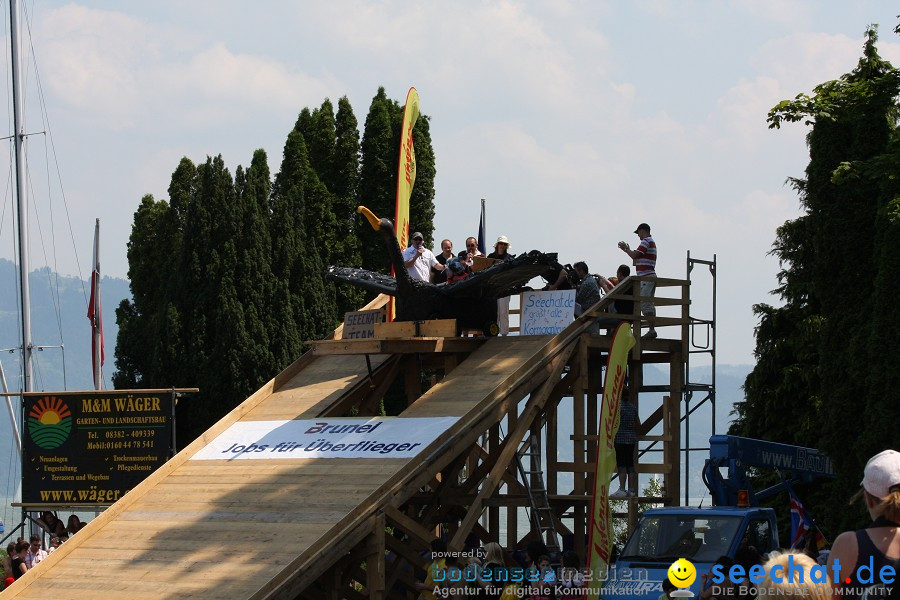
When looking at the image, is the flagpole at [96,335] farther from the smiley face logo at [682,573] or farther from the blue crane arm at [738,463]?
the smiley face logo at [682,573]

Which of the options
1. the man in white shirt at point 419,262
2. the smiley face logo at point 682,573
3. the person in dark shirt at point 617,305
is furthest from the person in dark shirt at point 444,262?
the smiley face logo at point 682,573

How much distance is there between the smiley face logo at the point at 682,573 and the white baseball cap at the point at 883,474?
718cm

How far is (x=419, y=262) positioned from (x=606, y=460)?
6366mm

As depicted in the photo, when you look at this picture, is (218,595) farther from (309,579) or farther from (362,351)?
(362,351)

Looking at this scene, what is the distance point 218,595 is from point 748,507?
19.7 ft

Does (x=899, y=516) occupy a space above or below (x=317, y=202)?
below

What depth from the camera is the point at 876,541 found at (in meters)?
5.96

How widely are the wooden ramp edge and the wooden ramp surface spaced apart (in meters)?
0.02

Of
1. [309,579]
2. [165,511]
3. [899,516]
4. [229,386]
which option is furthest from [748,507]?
[229,386]

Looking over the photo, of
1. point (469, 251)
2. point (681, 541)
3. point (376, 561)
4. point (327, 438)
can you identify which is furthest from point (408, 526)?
point (469, 251)

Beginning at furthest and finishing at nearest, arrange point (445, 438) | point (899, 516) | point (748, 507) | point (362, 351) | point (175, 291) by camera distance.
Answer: point (175, 291)
point (362, 351)
point (445, 438)
point (748, 507)
point (899, 516)

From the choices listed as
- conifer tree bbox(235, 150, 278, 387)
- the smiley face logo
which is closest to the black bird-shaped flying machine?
the smiley face logo

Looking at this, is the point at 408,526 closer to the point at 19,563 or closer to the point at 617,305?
the point at 617,305

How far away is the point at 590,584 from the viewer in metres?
13.8
